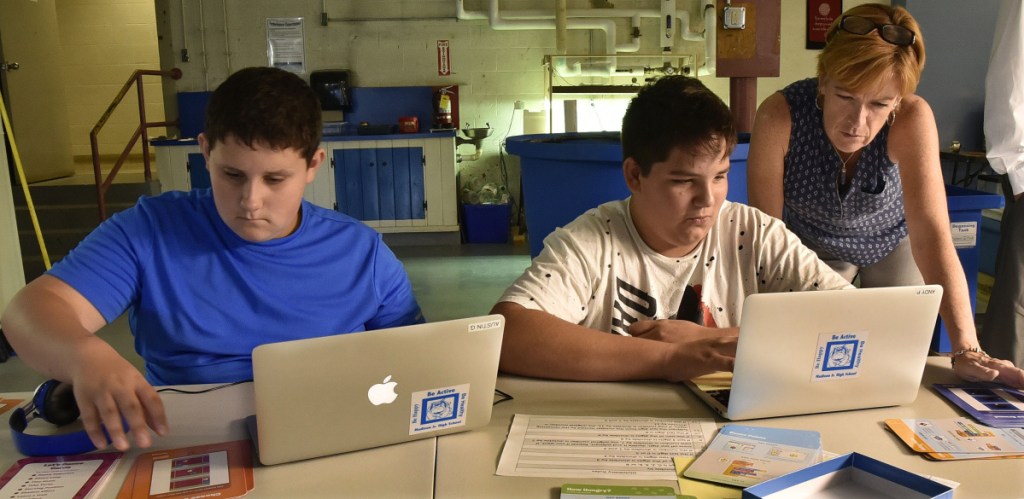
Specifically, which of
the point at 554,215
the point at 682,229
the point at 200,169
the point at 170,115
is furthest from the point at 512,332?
the point at 170,115

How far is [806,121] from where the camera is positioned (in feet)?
6.01

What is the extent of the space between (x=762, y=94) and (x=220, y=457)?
6127mm

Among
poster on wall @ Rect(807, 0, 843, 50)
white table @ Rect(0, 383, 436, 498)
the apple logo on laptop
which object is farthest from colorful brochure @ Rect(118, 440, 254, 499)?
poster on wall @ Rect(807, 0, 843, 50)

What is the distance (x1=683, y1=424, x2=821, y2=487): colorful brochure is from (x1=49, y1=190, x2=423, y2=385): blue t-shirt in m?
0.67

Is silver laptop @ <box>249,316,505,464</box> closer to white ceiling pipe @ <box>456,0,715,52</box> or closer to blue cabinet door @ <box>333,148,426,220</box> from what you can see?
blue cabinet door @ <box>333,148,426,220</box>

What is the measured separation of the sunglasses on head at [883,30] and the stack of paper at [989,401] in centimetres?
68

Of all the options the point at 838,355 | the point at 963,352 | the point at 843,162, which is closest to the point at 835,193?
the point at 843,162

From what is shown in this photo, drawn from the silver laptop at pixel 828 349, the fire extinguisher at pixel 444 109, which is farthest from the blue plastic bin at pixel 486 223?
the silver laptop at pixel 828 349

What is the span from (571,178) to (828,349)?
185 centimetres

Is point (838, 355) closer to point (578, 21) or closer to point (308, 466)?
point (308, 466)

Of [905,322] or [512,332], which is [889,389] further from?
[512,332]

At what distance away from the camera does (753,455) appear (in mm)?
979

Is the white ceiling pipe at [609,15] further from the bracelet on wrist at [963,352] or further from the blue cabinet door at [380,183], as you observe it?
the bracelet on wrist at [963,352]

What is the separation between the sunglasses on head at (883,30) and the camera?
1.52m
